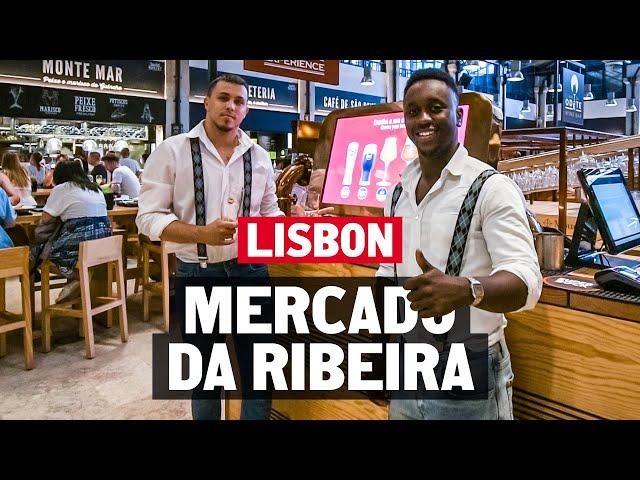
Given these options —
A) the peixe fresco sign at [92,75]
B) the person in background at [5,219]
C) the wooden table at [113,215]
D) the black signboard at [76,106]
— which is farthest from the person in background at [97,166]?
the person in background at [5,219]

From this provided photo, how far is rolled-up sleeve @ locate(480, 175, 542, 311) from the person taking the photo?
111cm

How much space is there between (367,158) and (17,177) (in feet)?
14.9

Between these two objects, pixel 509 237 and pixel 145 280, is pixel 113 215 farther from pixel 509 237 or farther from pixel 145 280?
pixel 509 237

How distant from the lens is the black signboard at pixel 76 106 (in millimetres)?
8031

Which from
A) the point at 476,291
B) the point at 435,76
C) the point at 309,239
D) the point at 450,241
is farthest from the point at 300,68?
the point at 476,291

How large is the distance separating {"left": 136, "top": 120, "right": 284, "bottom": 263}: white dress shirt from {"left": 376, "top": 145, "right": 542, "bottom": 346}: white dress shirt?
0.85 m

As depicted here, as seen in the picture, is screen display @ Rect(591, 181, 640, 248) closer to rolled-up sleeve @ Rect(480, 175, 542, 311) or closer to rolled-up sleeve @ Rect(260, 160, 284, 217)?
rolled-up sleeve @ Rect(480, 175, 542, 311)

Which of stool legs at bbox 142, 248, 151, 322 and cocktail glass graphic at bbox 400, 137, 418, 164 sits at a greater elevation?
cocktail glass graphic at bbox 400, 137, 418, 164

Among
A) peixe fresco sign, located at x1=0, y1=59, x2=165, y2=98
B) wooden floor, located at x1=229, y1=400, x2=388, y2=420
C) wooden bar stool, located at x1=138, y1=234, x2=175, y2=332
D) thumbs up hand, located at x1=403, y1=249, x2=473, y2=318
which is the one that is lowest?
wooden floor, located at x1=229, y1=400, x2=388, y2=420

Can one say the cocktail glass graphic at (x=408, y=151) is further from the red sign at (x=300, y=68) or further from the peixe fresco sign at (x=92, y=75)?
the peixe fresco sign at (x=92, y=75)

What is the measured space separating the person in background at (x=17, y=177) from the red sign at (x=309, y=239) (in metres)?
4.25

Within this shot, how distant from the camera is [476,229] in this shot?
3.92ft

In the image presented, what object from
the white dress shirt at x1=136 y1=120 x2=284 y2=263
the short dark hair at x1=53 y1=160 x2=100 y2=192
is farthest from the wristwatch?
the short dark hair at x1=53 y1=160 x2=100 y2=192

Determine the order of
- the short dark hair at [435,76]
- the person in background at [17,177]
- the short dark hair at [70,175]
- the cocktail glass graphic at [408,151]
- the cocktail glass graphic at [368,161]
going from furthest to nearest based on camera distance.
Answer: the person in background at [17,177] → the short dark hair at [70,175] → the cocktail glass graphic at [368,161] → the cocktail glass graphic at [408,151] → the short dark hair at [435,76]
